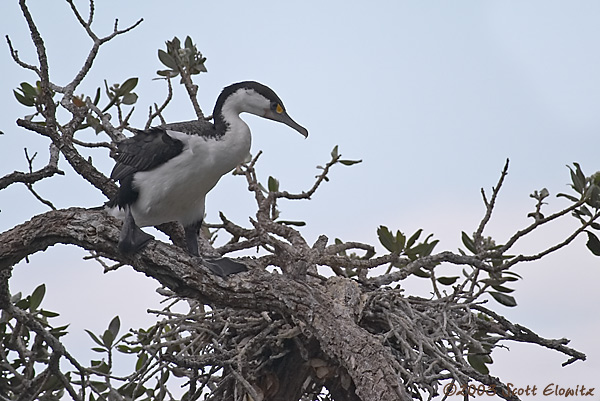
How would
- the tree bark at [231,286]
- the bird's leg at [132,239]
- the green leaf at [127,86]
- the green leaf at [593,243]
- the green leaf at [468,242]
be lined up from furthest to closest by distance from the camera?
the green leaf at [127,86] < the green leaf at [468,242] < the green leaf at [593,243] < the bird's leg at [132,239] < the tree bark at [231,286]

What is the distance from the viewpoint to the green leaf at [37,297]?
167 inches

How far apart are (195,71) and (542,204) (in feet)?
7.46

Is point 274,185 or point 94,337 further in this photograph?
point 274,185

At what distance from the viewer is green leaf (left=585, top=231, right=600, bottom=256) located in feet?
13.3

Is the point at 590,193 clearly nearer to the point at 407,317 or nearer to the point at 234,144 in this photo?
A: the point at 407,317

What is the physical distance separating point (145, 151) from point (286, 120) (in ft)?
2.86

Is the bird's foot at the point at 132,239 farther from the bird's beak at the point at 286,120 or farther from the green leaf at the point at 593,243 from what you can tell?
the green leaf at the point at 593,243

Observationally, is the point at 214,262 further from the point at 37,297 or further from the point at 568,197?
the point at 568,197

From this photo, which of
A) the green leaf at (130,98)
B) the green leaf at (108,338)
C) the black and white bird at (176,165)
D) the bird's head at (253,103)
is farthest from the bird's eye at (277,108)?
the green leaf at (108,338)

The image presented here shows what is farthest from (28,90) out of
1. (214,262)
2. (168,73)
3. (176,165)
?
(214,262)

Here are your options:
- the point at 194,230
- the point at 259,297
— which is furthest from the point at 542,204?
the point at 194,230

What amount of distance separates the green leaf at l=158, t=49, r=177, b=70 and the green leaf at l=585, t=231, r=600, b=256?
2.66 meters

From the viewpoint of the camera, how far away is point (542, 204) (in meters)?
4.14

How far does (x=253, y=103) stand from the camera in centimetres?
446
